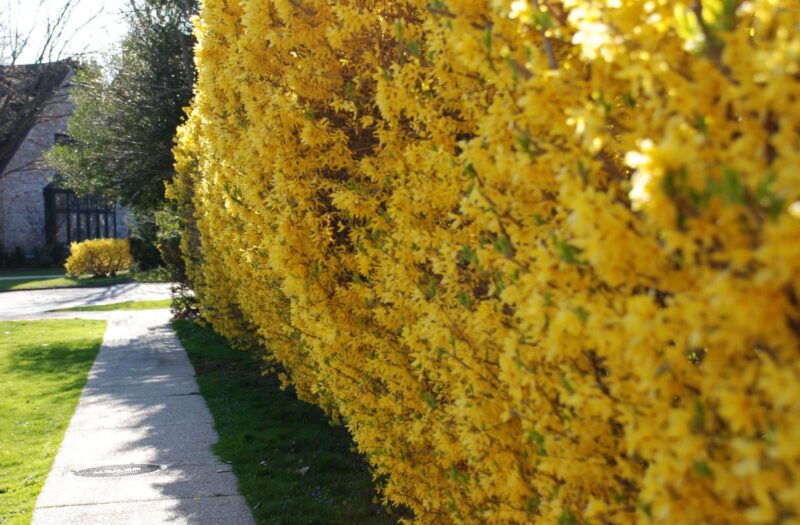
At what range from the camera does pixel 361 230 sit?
4.60 meters

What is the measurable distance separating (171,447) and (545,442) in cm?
569

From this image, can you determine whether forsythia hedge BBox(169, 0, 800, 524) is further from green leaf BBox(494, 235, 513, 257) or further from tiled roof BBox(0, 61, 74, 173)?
tiled roof BBox(0, 61, 74, 173)

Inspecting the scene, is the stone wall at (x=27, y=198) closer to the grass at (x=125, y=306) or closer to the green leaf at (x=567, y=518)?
the grass at (x=125, y=306)

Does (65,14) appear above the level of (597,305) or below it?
above

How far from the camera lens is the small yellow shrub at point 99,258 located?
3284 cm

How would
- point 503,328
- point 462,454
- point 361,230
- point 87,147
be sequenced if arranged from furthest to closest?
point 87,147
point 361,230
point 462,454
point 503,328

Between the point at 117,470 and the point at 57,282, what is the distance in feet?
85.3

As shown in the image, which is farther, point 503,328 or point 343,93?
point 343,93

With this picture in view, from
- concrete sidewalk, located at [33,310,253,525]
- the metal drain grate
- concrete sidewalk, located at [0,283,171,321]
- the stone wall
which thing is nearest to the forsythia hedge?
concrete sidewalk, located at [33,310,253,525]

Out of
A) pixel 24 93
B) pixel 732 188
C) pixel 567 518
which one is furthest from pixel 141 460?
pixel 24 93

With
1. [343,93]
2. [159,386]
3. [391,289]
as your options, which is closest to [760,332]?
[391,289]

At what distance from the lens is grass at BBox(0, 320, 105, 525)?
6652mm

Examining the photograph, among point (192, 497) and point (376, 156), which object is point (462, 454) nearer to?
point (376, 156)

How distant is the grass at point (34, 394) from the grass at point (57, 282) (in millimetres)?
11134
